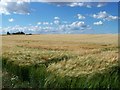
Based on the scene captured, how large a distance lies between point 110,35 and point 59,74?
5.59 feet

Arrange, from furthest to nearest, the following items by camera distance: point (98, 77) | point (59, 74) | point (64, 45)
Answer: point (64, 45), point (59, 74), point (98, 77)

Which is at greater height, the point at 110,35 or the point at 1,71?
the point at 110,35

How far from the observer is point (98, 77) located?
30.6 ft

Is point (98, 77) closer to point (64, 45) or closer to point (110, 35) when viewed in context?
point (110, 35)

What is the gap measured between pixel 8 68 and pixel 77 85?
9.91 feet

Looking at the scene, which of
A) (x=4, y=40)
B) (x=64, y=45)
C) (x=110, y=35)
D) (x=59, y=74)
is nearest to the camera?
(x=59, y=74)

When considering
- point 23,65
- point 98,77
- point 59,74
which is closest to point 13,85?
point 23,65

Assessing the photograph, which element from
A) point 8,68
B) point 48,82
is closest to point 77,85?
point 48,82

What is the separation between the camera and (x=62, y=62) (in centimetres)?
1045

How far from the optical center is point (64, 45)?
A: 1180 cm

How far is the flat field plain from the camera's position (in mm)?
9469

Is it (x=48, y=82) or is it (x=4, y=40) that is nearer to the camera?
(x=48, y=82)

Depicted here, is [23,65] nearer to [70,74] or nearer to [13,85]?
[13,85]

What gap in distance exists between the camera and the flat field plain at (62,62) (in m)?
9.47
